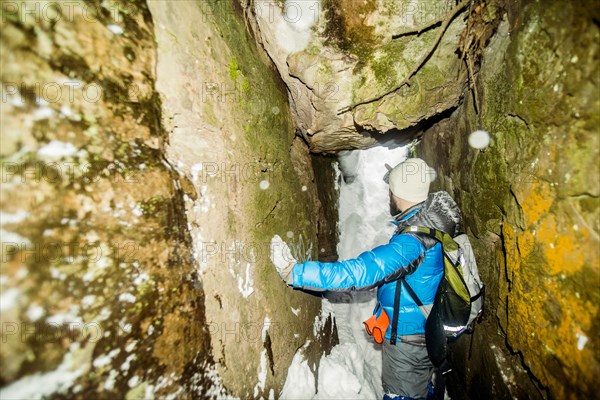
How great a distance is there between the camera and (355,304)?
4215mm

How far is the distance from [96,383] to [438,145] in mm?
3948

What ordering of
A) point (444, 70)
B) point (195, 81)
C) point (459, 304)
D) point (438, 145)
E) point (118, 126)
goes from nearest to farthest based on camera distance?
point (118, 126), point (195, 81), point (459, 304), point (444, 70), point (438, 145)

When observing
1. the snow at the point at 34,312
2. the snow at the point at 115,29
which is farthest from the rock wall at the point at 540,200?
the snow at the point at 34,312

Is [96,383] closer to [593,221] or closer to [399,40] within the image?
[593,221]

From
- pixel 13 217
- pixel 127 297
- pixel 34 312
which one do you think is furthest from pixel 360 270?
pixel 13 217

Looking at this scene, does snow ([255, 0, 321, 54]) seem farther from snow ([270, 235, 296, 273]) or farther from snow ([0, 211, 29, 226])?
snow ([0, 211, 29, 226])

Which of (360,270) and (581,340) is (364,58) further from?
(581,340)

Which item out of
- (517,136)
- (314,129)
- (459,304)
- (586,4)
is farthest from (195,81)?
(459,304)


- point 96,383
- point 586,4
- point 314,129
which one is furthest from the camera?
point 314,129

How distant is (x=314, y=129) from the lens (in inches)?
122

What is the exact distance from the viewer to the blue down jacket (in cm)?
191

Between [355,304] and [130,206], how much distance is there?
375 centimetres

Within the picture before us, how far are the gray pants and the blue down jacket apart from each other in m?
0.16

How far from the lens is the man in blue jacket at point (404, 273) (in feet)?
6.35
